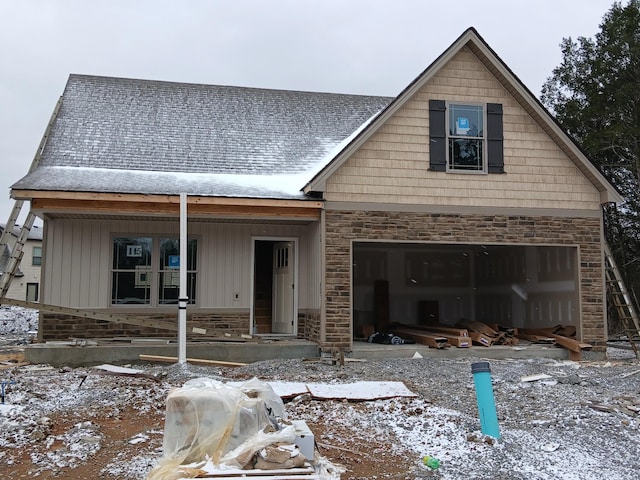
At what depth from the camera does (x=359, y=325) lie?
16.8 m

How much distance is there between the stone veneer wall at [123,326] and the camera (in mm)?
11766

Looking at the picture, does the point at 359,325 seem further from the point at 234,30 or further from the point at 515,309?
the point at 234,30

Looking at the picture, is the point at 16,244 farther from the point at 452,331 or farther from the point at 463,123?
the point at 463,123

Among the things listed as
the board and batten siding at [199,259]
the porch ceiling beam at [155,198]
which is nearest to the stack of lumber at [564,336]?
the board and batten siding at [199,259]

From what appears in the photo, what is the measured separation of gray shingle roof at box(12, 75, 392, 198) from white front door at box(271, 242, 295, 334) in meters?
1.69

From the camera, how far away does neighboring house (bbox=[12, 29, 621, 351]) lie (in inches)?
457

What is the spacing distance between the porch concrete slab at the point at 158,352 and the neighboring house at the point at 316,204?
70 cm

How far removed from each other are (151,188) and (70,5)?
33.1ft

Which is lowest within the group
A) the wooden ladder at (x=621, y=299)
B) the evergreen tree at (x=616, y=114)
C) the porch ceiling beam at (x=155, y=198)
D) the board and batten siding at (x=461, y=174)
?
the wooden ladder at (x=621, y=299)

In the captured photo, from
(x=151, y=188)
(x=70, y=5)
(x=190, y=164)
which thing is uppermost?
(x=70, y=5)

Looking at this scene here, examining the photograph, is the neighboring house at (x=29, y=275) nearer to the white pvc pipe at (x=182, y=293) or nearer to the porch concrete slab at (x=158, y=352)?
the porch concrete slab at (x=158, y=352)

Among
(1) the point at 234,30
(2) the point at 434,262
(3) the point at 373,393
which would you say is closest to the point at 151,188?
(3) the point at 373,393

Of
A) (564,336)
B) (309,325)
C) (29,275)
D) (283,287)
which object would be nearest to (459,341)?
(564,336)

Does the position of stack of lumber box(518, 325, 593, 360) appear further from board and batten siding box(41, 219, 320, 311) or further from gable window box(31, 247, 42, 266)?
gable window box(31, 247, 42, 266)
